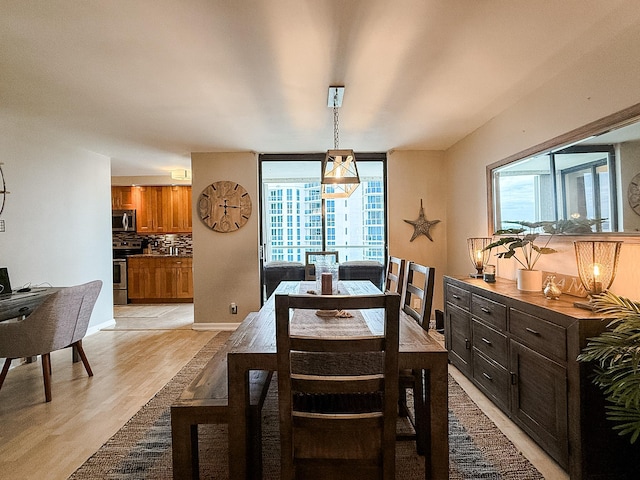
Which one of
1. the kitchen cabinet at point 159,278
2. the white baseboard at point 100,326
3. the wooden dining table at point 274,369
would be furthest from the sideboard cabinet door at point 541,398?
the kitchen cabinet at point 159,278

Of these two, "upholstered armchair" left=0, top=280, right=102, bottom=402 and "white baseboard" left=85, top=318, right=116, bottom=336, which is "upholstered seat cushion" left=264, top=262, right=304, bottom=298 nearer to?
Answer: "upholstered armchair" left=0, top=280, right=102, bottom=402

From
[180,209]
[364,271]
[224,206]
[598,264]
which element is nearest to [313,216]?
[364,271]

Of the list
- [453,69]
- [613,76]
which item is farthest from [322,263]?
[613,76]

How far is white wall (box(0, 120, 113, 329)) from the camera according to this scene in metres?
3.61

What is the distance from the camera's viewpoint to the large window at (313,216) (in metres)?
5.30

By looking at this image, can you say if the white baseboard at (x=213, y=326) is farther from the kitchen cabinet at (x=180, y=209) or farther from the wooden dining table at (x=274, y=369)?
the wooden dining table at (x=274, y=369)

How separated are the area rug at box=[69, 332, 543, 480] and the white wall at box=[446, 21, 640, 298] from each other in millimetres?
1142

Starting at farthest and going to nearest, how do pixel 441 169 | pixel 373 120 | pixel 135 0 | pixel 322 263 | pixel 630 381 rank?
pixel 441 169 → pixel 373 120 → pixel 322 263 → pixel 135 0 → pixel 630 381

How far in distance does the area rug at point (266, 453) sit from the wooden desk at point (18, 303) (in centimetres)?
139

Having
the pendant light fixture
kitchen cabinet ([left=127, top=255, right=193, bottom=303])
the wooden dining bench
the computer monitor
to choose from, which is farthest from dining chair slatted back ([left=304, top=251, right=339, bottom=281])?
kitchen cabinet ([left=127, top=255, right=193, bottom=303])

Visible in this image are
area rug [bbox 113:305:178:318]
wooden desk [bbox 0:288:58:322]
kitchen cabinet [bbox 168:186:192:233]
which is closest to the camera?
wooden desk [bbox 0:288:58:322]

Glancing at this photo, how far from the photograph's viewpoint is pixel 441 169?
497 cm

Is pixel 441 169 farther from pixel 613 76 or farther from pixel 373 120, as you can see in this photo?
pixel 613 76

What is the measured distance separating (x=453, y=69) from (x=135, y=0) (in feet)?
6.40
